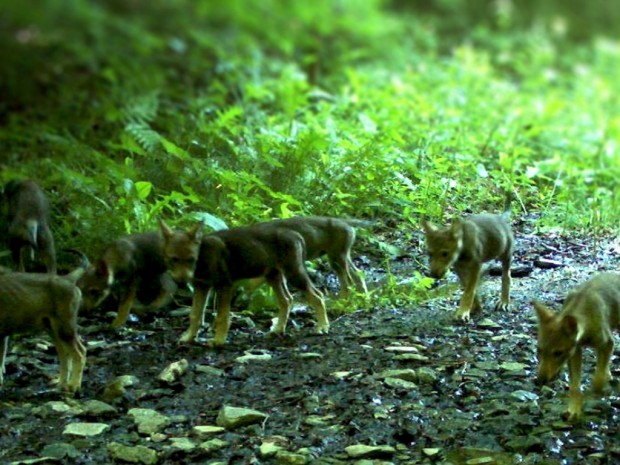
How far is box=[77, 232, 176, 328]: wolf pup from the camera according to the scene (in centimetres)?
534

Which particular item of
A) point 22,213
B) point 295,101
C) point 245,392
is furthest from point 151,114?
point 245,392

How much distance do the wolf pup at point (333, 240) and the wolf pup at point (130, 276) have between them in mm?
537

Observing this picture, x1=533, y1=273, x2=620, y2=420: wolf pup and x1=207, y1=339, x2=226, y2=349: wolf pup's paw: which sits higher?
x1=533, y1=273, x2=620, y2=420: wolf pup

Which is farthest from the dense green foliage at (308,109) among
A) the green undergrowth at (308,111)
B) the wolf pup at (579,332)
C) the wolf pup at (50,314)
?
the wolf pup at (50,314)

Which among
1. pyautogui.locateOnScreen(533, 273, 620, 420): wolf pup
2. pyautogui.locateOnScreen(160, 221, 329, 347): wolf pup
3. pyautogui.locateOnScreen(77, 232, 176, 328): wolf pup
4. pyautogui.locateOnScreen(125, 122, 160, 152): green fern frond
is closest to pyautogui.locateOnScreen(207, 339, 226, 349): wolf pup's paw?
pyautogui.locateOnScreen(160, 221, 329, 347): wolf pup

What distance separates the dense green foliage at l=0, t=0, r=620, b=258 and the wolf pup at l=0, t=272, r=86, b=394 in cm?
69

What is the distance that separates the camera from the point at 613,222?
488 cm

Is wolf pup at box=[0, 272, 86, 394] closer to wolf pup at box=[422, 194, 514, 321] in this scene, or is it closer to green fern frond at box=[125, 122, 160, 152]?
wolf pup at box=[422, 194, 514, 321]

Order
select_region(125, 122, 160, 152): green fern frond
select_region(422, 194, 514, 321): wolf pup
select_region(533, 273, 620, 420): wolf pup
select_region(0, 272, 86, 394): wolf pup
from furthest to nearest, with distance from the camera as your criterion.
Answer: select_region(125, 122, 160, 152): green fern frond → select_region(0, 272, 86, 394): wolf pup → select_region(422, 194, 514, 321): wolf pup → select_region(533, 273, 620, 420): wolf pup

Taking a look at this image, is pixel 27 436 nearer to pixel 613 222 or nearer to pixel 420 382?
pixel 420 382

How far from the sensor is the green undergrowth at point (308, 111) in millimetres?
5242

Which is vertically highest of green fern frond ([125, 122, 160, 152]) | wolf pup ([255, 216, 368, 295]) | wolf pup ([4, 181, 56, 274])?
green fern frond ([125, 122, 160, 152])

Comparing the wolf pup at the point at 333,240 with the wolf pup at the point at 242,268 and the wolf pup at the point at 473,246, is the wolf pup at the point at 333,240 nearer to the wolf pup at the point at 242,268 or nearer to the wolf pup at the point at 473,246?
the wolf pup at the point at 242,268

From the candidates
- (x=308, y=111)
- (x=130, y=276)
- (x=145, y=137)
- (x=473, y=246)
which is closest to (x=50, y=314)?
(x=130, y=276)
